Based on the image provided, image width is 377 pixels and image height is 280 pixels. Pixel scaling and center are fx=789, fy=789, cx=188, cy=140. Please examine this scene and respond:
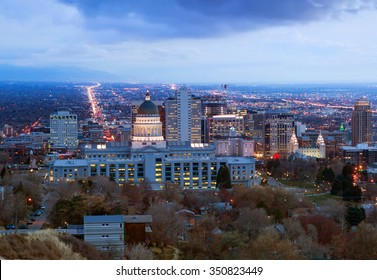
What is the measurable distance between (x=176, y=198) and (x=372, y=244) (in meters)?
4.32

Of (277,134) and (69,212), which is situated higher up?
(69,212)

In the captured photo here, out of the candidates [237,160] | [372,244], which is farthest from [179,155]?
[372,244]

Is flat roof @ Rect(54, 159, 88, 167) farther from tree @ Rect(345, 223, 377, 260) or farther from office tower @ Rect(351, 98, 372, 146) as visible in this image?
office tower @ Rect(351, 98, 372, 146)

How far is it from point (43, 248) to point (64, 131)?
51.7ft

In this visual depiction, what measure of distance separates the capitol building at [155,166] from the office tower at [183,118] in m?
4.44

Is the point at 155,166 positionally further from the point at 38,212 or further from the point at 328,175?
the point at 38,212

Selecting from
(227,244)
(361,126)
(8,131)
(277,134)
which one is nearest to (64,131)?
(8,131)

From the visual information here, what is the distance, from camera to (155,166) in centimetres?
1285

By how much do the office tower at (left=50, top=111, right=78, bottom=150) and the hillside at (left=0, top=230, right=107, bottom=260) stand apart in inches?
556

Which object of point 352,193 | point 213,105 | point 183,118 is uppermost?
point 213,105

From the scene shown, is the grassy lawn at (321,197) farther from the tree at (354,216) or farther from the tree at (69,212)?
the tree at (69,212)

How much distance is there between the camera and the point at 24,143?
1883cm

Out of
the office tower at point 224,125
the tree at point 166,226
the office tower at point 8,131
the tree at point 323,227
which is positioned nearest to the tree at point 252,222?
the tree at point 323,227

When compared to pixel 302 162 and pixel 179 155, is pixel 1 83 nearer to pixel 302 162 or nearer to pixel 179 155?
pixel 179 155
